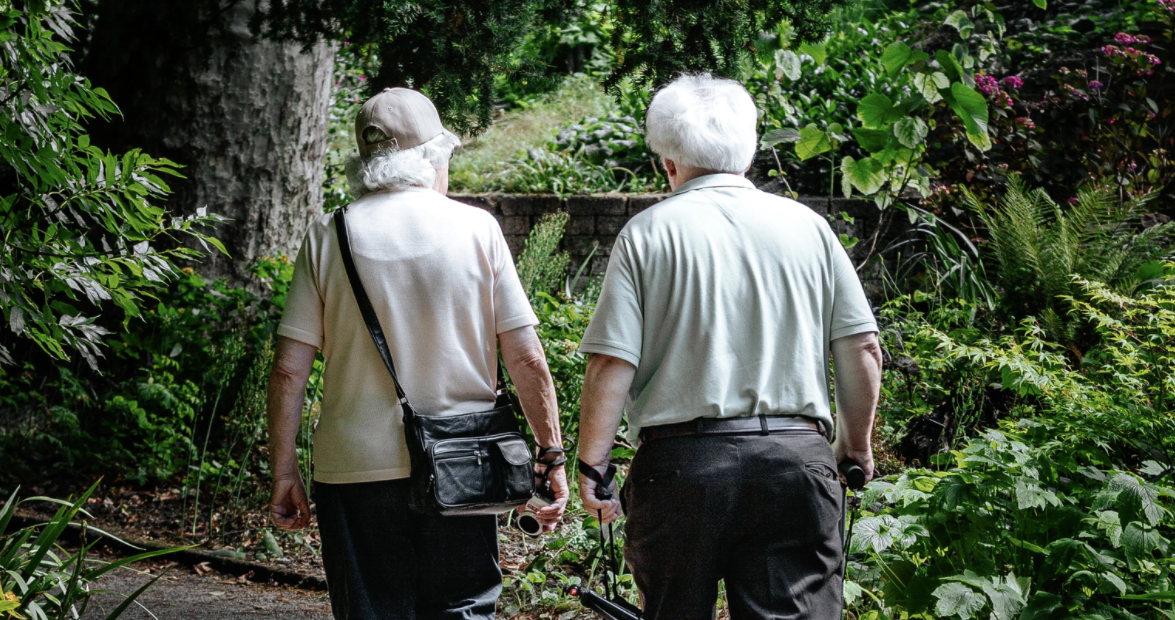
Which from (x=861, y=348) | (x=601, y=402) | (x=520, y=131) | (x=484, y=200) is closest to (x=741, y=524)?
(x=601, y=402)

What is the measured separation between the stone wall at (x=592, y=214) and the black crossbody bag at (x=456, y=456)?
4.33 m

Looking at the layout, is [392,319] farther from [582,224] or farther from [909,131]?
[582,224]

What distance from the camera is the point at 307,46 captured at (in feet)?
13.6

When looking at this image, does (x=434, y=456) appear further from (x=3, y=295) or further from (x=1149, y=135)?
(x=1149, y=135)

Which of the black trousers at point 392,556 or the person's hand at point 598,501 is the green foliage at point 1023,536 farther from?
the black trousers at point 392,556

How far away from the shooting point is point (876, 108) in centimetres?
449

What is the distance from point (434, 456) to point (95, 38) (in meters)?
4.18

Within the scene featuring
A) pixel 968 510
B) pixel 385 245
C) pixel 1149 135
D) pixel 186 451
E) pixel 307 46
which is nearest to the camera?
pixel 385 245

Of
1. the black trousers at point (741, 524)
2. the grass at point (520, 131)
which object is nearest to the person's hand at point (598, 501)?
the black trousers at point (741, 524)

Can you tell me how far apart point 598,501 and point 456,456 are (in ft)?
1.11

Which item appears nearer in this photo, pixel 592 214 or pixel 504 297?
pixel 504 297

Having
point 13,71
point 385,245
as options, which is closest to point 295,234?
point 13,71

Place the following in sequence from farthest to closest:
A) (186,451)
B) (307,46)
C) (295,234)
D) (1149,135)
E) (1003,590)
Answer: (1149,135), (295,234), (186,451), (307,46), (1003,590)

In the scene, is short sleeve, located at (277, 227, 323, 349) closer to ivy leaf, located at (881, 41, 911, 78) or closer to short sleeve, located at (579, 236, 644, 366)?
short sleeve, located at (579, 236, 644, 366)
